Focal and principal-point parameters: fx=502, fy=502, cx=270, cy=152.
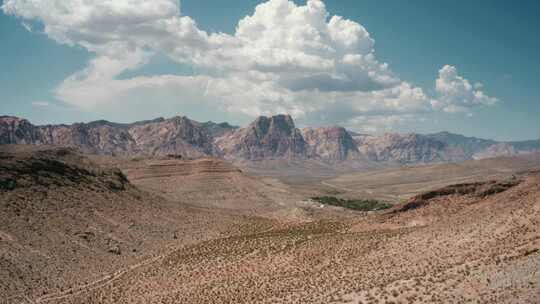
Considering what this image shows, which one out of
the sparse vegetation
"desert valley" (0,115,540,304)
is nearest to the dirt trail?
"desert valley" (0,115,540,304)

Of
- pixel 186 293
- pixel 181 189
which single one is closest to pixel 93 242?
pixel 186 293

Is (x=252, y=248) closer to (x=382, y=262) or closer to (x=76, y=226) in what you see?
(x=382, y=262)

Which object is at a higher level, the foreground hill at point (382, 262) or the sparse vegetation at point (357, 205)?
the foreground hill at point (382, 262)

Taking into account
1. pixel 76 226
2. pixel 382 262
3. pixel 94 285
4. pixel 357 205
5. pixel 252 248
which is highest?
pixel 382 262

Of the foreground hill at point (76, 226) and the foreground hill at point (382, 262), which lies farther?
the foreground hill at point (76, 226)

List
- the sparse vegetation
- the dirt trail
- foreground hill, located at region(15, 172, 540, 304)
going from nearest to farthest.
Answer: foreground hill, located at region(15, 172, 540, 304) → the dirt trail → the sparse vegetation

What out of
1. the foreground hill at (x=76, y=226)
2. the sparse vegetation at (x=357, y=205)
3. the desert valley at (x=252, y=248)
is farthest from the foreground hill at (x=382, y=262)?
the sparse vegetation at (x=357, y=205)

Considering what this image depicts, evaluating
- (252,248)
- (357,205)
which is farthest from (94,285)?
(357,205)

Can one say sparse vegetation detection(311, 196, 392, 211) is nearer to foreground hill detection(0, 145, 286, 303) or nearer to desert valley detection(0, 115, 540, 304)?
desert valley detection(0, 115, 540, 304)

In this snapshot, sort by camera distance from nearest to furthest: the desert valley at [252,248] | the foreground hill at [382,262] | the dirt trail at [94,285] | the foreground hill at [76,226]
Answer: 1. the foreground hill at [382,262]
2. the desert valley at [252,248]
3. the dirt trail at [94,285]
4. the foreground hill at [76,226]

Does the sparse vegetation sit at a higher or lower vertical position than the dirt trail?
lower

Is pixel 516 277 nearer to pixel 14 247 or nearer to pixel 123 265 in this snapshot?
pixel 123 265

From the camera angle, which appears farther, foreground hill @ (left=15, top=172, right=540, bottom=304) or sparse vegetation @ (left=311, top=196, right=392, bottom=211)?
sparse vegetation @ (left=311, top=196, right=392, bottom=211)

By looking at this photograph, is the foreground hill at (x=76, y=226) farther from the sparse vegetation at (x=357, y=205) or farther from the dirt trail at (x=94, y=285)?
the sparse vegetation at (x=357, y=205)
